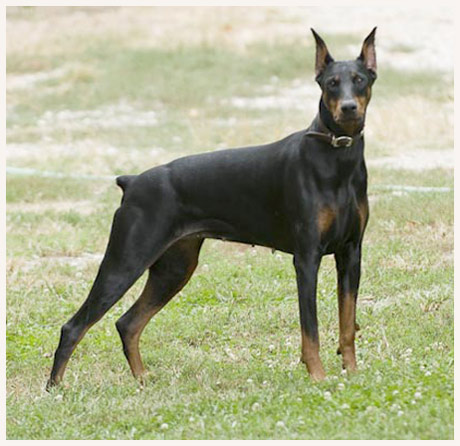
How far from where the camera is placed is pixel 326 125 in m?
6.82

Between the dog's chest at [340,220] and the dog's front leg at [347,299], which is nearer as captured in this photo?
the dog's chest at [340,220]

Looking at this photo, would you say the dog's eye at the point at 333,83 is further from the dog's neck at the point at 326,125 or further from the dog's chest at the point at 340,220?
the dog's chest at the point at 340,220

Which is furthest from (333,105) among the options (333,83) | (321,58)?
(321,58)

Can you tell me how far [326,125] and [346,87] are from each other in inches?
12.3

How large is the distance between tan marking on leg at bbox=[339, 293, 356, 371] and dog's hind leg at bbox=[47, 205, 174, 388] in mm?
1231

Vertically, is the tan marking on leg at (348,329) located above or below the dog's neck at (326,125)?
below

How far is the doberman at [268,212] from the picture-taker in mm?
6727

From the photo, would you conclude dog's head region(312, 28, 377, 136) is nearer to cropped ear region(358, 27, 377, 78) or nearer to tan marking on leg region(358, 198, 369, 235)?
cropped ear region(358, 27, 377, 78)

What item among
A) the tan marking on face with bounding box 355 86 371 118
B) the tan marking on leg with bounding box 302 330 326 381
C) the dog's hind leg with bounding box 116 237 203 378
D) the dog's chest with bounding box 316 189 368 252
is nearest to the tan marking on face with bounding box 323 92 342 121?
the tan marking on face with bounding box 355 86 371 118

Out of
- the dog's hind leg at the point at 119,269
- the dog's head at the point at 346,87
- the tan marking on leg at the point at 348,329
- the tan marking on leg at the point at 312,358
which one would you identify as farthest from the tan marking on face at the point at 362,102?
the dog's hind leg at the point at 119,269

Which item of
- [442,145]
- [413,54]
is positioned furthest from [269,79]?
[442,145]

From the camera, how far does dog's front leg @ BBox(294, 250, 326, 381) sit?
22.1ft

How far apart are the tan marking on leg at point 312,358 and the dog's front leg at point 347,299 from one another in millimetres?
365

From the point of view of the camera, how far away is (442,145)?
16469 mm
